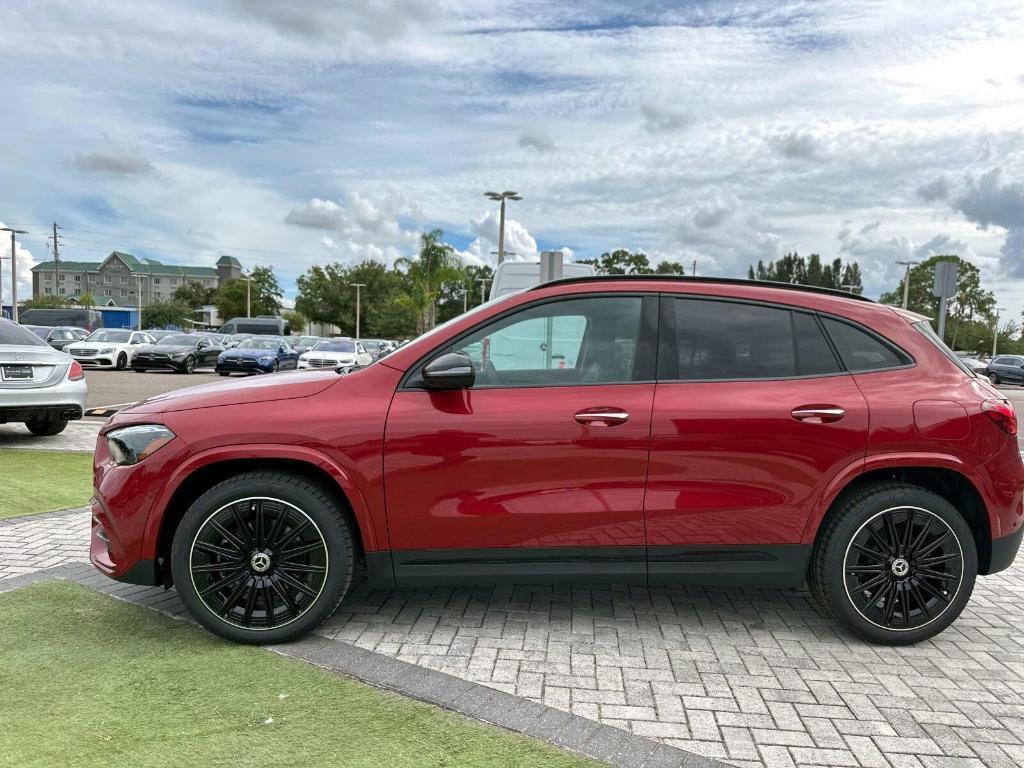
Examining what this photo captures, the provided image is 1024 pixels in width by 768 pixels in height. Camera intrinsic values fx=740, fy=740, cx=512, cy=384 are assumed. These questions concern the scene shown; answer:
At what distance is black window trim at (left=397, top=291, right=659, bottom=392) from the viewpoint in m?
3.44

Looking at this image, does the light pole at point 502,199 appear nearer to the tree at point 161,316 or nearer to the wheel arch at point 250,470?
the wheel arch at point 250,470

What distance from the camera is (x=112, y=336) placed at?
26031mm

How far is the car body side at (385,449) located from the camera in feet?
10.9

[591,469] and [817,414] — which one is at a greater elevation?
[817,414]

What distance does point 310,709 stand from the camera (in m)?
2.84

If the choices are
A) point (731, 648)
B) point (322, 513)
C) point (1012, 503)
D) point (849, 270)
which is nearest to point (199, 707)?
point (322, 513)

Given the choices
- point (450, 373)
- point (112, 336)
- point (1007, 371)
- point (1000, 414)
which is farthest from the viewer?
point (1007, 371)

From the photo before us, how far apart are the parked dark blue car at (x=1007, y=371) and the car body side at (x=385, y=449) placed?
1401 inches

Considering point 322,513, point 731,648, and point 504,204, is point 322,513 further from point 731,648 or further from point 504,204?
point 504,204

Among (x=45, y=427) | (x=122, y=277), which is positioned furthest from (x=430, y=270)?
(x=122, y=277)

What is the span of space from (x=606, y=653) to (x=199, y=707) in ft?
5.75

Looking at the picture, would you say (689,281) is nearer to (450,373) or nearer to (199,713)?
(450,373)

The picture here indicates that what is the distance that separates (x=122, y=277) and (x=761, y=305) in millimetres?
165231

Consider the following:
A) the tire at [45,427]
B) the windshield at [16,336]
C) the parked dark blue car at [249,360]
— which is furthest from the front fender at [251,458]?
the parked dark blue car at [249,360]
